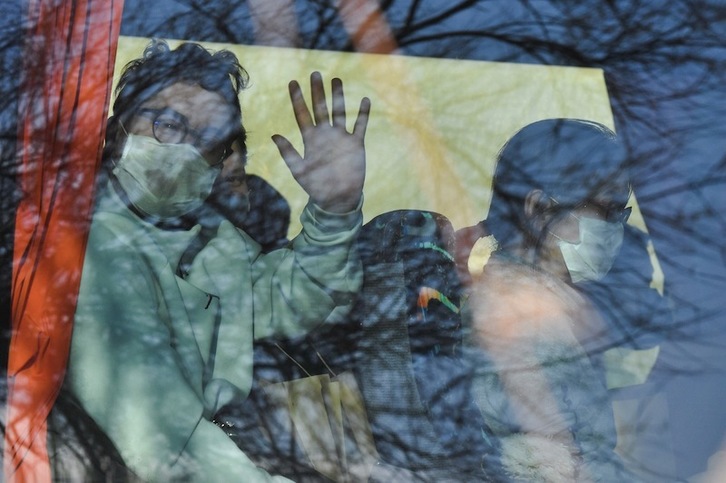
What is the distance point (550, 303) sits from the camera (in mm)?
2547

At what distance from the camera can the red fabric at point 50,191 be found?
2.53m

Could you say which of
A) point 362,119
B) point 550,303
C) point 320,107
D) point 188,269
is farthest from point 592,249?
point 188,269

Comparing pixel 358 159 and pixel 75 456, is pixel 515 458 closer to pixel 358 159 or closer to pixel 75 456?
pixel 358 159

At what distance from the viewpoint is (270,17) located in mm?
2877

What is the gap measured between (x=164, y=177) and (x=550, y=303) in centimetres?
120

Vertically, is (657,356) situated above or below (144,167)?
below

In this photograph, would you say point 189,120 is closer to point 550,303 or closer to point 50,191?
point 50,191

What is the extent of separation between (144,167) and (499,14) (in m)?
1.21

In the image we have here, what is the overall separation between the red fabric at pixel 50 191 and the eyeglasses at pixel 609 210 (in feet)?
4.85

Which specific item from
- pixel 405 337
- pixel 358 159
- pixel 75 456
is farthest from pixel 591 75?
pixel 75 456

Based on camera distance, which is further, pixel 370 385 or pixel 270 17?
pixel 270 17

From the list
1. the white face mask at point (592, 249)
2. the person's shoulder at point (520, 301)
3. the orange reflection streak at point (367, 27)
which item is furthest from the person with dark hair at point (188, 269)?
the white face mask at point (592, 249)

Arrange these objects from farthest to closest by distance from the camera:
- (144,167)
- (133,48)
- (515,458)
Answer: (133,48), (144,167), (515,458)

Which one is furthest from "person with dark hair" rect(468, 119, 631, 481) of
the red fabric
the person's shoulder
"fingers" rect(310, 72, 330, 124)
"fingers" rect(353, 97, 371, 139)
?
the red fabric
